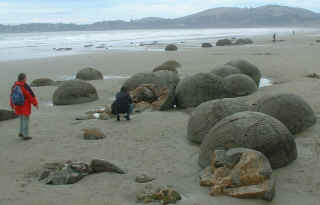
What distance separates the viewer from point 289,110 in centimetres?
815

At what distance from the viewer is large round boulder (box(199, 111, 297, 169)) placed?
6.04m

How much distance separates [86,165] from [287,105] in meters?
4.32

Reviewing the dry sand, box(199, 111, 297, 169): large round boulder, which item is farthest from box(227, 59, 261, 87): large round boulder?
box(199, 111, 297, 169): large round boulder

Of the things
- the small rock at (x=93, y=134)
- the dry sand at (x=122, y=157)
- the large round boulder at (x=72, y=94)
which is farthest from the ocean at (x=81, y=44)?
the small rock at (x=93, y=134)

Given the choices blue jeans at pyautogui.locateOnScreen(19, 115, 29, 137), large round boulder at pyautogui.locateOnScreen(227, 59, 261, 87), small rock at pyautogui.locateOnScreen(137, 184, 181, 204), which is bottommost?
small rock at pyautogui.locateOnScreen(137, 184, 181, 204)

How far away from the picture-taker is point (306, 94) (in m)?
12.0

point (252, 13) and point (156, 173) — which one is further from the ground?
point (252, 13)

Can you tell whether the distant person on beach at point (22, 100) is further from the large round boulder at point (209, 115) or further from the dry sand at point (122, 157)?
the large round boulder at point (209, 115)

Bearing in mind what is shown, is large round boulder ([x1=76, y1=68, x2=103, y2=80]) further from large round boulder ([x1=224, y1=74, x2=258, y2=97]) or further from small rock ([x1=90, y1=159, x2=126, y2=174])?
small rock ([x1=90, y1=159, x2=126, y2=174])

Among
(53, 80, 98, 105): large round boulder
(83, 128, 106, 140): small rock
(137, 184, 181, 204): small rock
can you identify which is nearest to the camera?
(137, 184, 181, 204): small rock

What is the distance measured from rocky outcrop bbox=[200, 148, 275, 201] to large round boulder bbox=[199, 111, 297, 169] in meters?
0.51

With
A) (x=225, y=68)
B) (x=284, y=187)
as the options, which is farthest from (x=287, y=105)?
(x=225, y=68)

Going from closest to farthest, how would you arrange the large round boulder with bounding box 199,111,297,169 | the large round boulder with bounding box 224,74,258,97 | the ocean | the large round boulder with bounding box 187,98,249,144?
the large round boulder with bounding box 199,111,297,169
the large round boulder with bounding box 187,98,249,144
the large round boulder with bounding box 224,74,258,97
the ocean

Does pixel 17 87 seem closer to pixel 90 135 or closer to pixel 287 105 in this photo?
pixel 90 135
